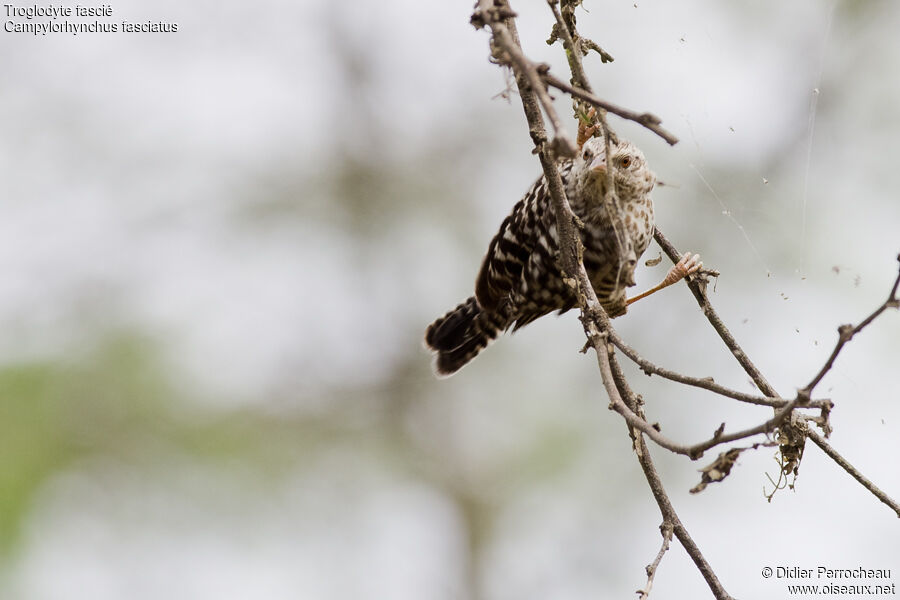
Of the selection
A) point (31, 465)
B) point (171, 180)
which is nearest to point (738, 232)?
point (171, 180)

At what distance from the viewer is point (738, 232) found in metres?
7.51

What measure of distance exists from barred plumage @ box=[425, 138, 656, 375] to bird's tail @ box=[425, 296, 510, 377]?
0.35ft

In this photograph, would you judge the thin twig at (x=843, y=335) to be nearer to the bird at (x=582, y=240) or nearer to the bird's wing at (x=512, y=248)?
the bird at (x=582, y=240)

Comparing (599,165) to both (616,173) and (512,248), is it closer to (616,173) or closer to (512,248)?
(616,173)

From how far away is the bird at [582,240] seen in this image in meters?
3.93

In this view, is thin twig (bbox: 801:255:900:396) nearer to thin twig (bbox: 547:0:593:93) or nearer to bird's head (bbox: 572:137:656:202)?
thin twig (bbox: 547:0:593:93)

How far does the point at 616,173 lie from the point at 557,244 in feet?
1.46

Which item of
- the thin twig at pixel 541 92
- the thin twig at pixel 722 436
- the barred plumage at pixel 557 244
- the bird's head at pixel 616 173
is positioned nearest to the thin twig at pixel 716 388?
the thin twig at pixel 722 436

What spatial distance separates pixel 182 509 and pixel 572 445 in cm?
458

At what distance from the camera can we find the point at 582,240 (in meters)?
3.94

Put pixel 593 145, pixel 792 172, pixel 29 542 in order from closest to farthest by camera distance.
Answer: pixel 593 145, pixel 792 172, pixel 29 542

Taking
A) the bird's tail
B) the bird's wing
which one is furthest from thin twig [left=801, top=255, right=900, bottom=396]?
the bird's tail

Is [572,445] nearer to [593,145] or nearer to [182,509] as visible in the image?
[182,509]

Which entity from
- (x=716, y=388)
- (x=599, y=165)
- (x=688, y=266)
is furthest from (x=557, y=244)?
(x=716, y=388)
